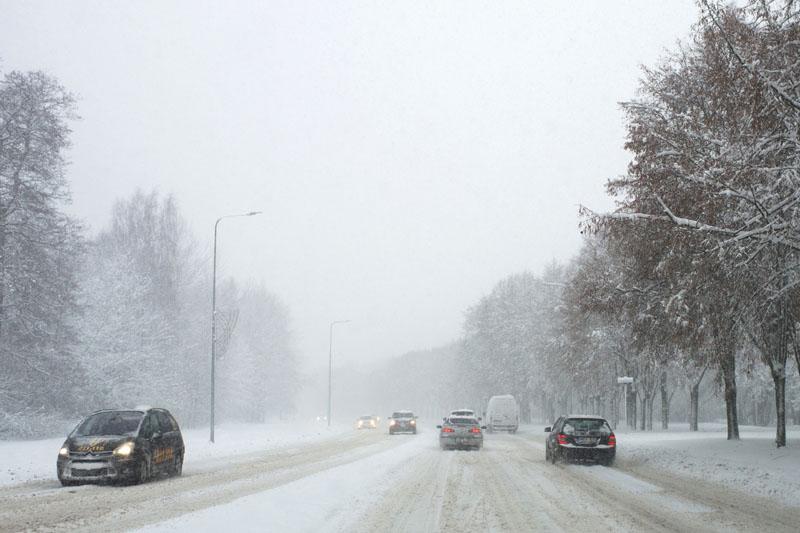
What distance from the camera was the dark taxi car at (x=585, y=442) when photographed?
2028 cm

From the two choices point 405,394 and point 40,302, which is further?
point 405,394

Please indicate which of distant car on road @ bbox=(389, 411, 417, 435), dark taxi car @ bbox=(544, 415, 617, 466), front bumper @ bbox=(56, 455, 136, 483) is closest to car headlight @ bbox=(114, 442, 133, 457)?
front bumper @ bbox=(56, 455, 136, 483)

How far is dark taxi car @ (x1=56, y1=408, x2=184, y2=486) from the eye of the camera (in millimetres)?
14695

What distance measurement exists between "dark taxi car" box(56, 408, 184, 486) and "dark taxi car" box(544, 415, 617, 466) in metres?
10.7

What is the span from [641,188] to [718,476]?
23.5ft

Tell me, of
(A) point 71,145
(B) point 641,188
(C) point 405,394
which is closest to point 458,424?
(B) point 641,188

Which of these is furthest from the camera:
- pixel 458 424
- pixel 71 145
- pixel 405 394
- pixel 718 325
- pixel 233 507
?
pixel 405 394

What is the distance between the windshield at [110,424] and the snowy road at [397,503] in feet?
4.42

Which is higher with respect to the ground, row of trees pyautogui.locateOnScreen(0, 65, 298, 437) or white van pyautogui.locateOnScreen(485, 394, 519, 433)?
row of trees pyautogui.locateOnScreen(0, 65, 298, 437)

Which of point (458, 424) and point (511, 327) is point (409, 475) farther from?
point (511, 327)

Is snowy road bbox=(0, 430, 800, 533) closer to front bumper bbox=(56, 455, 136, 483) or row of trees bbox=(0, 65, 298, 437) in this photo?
front bumper bbox=(56, 455, 136, 483)

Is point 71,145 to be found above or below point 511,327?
above

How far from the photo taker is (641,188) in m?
18.0

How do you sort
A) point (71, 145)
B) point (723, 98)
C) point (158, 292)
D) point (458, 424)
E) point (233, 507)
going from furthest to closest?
point (158, 292) → point (71, 145) → point (458, 424) → point (723, 98) → point (233, 507)
